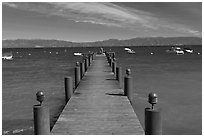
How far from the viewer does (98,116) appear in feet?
28.2

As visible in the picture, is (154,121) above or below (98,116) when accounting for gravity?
above

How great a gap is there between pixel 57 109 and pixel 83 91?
10.7ft

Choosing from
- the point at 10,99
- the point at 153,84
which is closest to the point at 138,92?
the point at 153,84

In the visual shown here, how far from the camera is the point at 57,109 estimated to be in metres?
15.5

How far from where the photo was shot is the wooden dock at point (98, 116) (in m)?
7.30

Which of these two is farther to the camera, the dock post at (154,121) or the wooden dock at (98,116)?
the wooden dock at (98,116)

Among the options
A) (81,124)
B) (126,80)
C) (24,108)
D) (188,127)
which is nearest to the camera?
(81,124)

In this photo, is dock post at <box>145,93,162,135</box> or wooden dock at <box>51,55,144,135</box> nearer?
dock post at <box>145,93,162,135</box>

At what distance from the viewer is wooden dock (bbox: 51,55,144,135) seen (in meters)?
7.30

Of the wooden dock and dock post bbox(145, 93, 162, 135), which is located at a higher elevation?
dock post bbox(145, 93, 162, 135)

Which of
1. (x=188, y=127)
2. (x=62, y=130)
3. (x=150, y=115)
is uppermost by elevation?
(x=150, y=115)

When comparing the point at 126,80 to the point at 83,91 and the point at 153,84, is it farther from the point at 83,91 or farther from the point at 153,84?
the point at 153,84

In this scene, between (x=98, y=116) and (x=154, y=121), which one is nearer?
(x=154, y=121)

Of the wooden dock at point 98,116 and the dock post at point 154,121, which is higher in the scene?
the dock post at point 154,121
